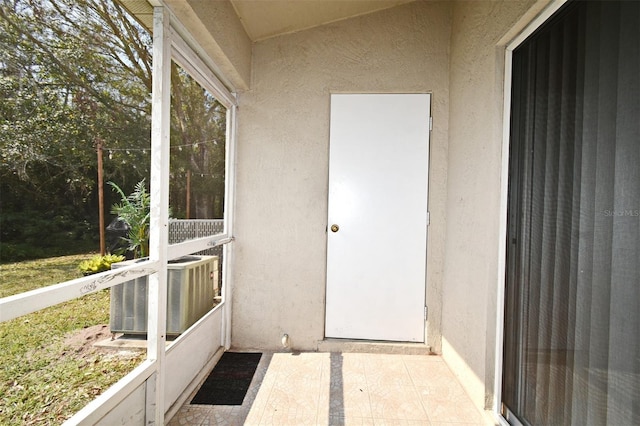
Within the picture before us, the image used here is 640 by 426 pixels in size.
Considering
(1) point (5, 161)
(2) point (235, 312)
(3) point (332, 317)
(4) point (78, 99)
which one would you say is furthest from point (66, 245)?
(3) point (332, 317)

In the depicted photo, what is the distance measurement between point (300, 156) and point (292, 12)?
1056 millimetres

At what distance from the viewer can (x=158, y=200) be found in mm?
1591

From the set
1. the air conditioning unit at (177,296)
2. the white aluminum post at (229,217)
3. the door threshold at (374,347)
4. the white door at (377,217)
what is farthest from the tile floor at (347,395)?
the air conditioning unit at (177,296)

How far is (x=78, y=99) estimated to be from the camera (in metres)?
1.11

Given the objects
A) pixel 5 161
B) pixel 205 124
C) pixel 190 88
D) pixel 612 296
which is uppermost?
pixel 190 88

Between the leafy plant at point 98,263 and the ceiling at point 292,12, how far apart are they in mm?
1776

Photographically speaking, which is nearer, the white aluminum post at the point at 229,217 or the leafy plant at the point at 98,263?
the leafy plant at the point at 98,263

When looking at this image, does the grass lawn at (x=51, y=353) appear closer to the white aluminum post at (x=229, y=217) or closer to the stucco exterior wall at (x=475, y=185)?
the white aluminum post at (x=229, y=217)

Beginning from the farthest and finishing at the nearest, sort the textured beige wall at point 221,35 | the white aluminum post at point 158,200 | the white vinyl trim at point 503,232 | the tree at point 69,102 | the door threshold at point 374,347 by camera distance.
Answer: the door threshold at point 374,347
the white vinyl trim at point 503,232
the textured beige wall at point 221,35
the white aluminum post at point 158,200
the tree at point 69,102

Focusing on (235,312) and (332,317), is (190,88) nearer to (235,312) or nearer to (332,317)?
(235,312)

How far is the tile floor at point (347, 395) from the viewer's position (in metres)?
1.80

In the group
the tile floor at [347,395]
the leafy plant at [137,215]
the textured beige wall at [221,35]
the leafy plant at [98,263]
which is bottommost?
the tile floor at [347,395]

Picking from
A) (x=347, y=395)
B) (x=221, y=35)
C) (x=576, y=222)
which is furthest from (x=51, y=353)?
(x=576, y=222)

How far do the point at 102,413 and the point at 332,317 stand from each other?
171 centimetres
